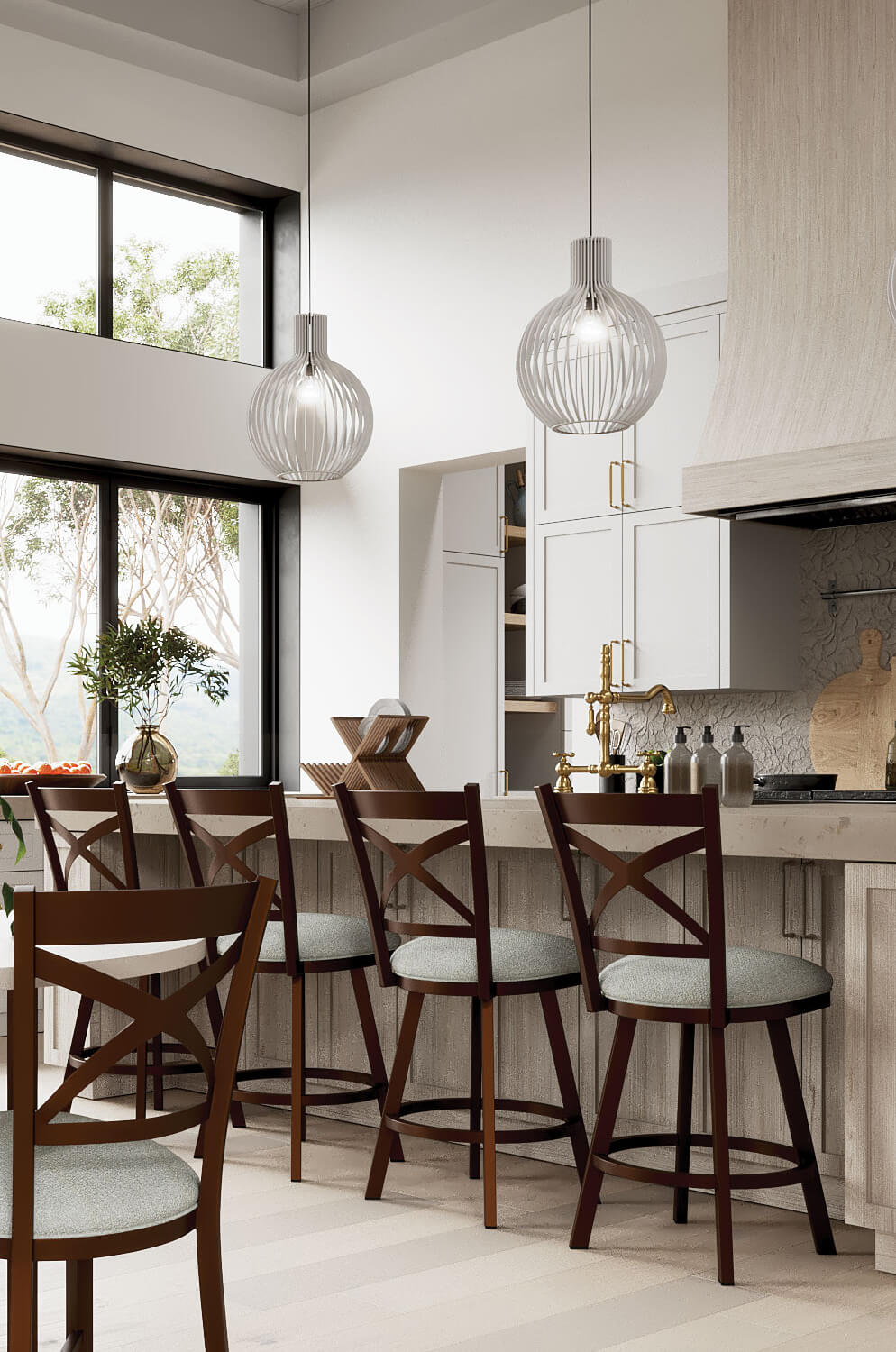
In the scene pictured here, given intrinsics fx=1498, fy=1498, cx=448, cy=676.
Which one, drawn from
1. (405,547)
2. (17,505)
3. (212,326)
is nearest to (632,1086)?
(405,547)

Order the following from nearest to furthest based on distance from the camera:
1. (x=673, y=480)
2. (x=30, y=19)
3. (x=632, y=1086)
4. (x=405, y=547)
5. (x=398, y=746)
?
(x=632, y=1086) → (x=398, y=746) → (x=673, y=480) → (x=30, y=19) → (x=405, y=547)

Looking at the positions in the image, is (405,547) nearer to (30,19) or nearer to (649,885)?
(30,19)

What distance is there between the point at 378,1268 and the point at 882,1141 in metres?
0.91

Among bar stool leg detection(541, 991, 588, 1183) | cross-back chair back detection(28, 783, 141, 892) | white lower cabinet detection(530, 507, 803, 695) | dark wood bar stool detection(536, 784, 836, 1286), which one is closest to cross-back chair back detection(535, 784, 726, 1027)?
dark wood bar stool detection(536, 784, 836, 1286)

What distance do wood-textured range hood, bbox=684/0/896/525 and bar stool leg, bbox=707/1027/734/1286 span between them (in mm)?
1972

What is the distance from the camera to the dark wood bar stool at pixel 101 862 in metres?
3.49

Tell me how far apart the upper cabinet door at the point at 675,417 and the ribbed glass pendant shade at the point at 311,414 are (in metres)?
1.03

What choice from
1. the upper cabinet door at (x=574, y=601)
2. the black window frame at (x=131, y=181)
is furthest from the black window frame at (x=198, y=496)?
the upper cabinet door at (x=574, y=601)

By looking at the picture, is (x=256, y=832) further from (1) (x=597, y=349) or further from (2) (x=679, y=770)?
(1) (x=597, y=349)

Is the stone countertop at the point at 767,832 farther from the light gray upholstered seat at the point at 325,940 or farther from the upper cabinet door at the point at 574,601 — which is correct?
the upper cabinet door at the point at 574,601

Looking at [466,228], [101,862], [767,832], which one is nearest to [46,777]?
[101,862]

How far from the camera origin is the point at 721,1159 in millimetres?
2535

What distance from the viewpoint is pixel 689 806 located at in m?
2.52

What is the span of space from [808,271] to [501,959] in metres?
2.47
